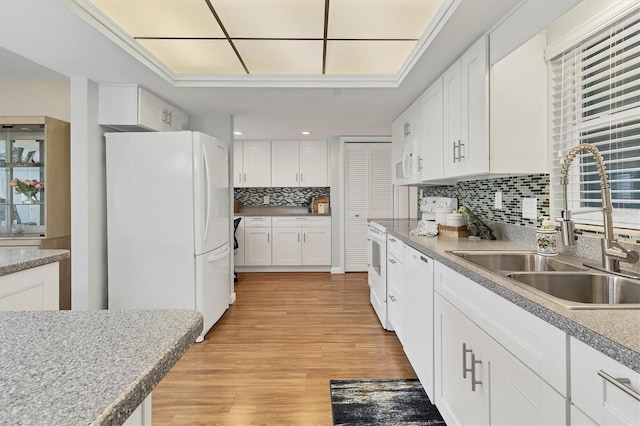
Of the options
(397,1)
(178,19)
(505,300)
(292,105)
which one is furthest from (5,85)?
(505,300)

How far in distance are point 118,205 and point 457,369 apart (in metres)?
2.72

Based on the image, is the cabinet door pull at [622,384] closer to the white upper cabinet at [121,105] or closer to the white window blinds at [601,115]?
the white window blinds at [601,115]

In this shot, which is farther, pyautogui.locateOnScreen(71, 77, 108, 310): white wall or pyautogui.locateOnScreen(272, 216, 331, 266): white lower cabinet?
pyautogui.locateOnScreen(272, 216, 331, 266): white lower cabinet

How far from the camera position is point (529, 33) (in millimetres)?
1648

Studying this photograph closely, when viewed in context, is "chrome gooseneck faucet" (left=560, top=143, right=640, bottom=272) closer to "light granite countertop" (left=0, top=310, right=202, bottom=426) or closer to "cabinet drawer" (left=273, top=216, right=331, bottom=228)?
"light granite countertop" (left=0, top=310, right=202, bottom=426)

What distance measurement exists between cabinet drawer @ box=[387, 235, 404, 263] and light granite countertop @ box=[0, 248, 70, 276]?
6.65ft

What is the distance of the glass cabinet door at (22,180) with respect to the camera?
3111 mm

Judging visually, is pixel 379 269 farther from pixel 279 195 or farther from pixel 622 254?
pixel 279 195

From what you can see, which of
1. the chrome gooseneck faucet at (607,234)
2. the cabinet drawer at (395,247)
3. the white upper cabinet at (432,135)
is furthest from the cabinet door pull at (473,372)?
the white upper cabinet at (432,135)

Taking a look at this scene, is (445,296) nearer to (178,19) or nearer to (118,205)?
(178,19)

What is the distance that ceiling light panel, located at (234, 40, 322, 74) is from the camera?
2545 millimetres

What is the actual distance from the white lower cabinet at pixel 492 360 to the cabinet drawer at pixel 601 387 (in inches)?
1.6

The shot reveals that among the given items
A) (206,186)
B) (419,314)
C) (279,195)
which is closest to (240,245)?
(279,195)

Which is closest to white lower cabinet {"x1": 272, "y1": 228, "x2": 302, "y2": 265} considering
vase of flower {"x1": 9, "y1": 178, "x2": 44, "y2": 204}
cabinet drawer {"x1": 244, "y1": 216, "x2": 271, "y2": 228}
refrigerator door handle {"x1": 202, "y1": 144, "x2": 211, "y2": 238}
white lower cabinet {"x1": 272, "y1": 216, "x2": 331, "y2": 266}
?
white lower cabinet {"x1": 272, "y1": 216, "x2": 331, "y2": 266}
